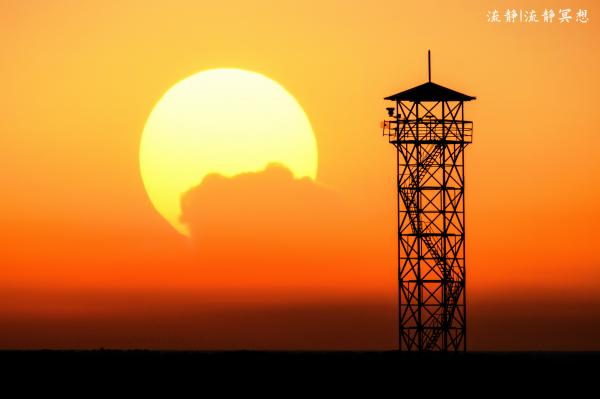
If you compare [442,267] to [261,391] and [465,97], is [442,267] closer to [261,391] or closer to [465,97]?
[465,97]

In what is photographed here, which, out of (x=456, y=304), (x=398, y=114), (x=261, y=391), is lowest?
(x=261, y=391)

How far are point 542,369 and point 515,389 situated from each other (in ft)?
45.1

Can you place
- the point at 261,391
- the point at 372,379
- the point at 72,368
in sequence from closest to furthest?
1. the point at 261,391
2. the point at 372,379
3. the point at 72,368

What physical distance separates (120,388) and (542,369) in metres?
27.9

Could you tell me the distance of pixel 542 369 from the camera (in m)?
86.4

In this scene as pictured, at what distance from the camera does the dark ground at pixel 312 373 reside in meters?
73.9

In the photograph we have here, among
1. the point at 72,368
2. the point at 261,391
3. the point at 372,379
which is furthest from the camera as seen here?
the point at 72,368

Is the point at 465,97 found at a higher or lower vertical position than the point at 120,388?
higher

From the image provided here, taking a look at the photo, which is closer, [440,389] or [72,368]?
[440,389]

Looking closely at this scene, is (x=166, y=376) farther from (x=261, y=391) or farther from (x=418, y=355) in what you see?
(x=418, y=355)

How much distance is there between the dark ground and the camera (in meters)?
73.9

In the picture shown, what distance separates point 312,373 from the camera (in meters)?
81.1

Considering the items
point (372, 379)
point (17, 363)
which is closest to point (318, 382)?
point (372, 379)

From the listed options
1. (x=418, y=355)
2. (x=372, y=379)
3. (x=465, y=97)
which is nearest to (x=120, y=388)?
(x=372, y=379)
